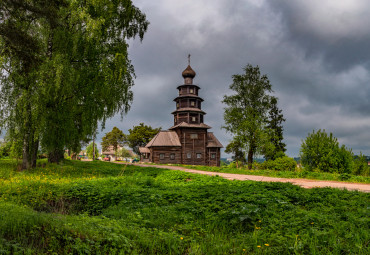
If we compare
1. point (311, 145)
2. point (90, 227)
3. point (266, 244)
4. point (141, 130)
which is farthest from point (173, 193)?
point (141, 130)

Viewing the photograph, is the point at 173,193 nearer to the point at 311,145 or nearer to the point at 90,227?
the point at 90,227

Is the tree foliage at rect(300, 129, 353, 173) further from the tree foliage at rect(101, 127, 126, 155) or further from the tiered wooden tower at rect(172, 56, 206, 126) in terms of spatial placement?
A: the tree foliage at rect(101, 127, 126, 155)

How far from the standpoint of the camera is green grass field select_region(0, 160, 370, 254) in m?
3.69

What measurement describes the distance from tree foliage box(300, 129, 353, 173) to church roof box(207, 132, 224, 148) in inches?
765

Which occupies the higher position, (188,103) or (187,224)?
(188,103)

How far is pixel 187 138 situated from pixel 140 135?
23.8m

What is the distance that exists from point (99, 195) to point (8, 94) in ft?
30.4

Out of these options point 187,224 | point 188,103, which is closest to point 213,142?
point 188,103

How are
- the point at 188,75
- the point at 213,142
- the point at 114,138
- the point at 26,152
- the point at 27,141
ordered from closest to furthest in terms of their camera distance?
1. the point at 27,141
2. the point at 26,152
3. the point at 213,142
4. the point at 188,75
5. the point at 114,138

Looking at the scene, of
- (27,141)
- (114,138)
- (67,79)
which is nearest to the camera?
(67,79)

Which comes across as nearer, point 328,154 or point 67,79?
point 67,79

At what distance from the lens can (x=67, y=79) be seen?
12.3 m

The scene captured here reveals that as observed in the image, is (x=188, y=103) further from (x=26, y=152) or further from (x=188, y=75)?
(x=26, y=152)

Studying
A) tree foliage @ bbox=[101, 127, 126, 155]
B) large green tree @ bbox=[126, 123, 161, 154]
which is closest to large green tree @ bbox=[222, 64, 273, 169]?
large green tree @ bbox=[126, 123, 161, 154]
